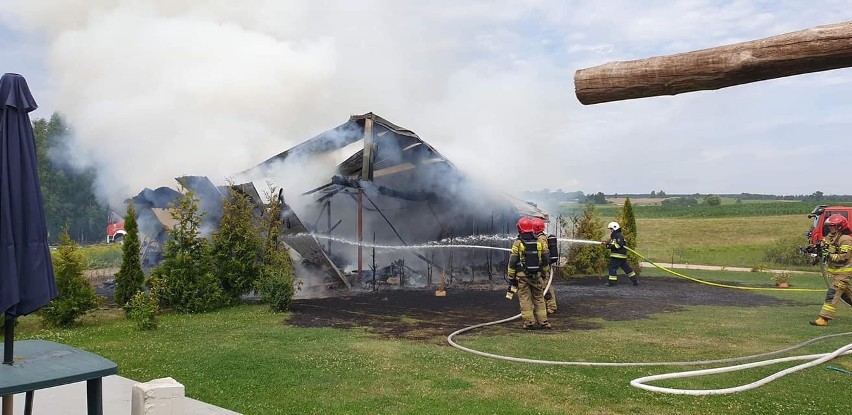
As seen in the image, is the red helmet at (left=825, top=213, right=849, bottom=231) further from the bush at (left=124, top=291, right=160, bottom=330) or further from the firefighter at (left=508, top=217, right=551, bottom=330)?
the bush at (left=124, top=291, right=160, bottom=330)

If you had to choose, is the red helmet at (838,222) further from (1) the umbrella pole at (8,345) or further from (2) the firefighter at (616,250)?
(1) the umbrella pole at (8,345)

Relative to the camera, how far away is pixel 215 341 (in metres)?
9.23

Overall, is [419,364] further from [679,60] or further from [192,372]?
[679,60]

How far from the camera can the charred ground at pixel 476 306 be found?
1092 cm

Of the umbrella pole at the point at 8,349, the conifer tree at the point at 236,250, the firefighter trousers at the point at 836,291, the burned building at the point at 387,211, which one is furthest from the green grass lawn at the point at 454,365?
the burned building at the point at 387,211

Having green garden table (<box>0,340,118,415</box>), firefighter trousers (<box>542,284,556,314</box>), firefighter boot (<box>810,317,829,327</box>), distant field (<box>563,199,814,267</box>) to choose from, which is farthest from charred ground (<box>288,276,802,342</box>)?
green garden table (<box>0,340,118,415</box>)

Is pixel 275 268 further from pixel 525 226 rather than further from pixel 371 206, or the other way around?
pixel 371 206

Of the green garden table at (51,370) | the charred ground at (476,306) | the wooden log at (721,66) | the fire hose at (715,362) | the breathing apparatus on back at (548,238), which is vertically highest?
the wooden log at (721,66)

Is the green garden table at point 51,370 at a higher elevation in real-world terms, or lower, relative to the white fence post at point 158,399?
higher

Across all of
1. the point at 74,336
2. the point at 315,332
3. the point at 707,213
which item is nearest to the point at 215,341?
the point at 315,332

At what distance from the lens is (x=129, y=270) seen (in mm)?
12328

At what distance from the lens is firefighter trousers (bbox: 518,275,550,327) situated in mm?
10531

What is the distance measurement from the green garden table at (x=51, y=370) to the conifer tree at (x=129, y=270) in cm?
806

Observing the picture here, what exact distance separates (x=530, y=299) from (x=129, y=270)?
7.52 metres
